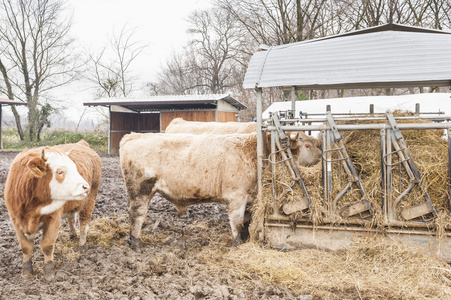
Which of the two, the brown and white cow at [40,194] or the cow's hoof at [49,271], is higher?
the brown and white cow at [40,194]

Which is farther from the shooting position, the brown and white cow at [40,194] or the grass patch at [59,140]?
the grass patch at [59,140]

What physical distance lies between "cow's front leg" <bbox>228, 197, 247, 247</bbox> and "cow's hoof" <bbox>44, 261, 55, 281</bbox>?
2260mm

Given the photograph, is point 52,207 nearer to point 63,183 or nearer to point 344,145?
point 63,183

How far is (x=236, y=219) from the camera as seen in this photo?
5.14 meters

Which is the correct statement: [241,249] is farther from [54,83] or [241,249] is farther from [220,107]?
[54,83]

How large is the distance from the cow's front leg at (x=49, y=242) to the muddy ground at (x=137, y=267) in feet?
0.33

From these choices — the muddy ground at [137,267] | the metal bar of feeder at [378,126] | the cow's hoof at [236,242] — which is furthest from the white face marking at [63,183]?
the metal bar of feeder at [378,126]

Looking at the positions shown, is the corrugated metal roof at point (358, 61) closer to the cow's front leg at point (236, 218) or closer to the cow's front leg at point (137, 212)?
the cow's front leg at point (236, 218)

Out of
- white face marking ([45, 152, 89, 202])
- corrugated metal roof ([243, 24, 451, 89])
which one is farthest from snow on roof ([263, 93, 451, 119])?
white face marking ([45, 152, 89, 202])

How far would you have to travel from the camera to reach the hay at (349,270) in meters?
3.65

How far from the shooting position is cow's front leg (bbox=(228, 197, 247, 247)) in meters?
5.14

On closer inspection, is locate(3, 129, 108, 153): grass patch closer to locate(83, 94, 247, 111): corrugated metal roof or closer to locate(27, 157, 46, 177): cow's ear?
locate(83, 94, 247, 111): corrugated metal roof

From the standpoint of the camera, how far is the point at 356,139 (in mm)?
5023

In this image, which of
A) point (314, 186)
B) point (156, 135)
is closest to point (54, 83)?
point (156, 135)
